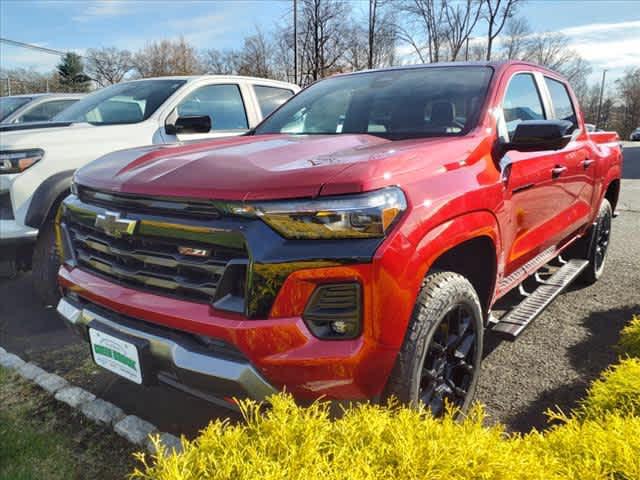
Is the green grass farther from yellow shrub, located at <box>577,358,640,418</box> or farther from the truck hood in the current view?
yellow shrub, located at <box>577,358,640,418</box>

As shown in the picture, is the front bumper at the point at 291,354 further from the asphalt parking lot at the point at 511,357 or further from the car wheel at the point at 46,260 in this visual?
the car wheel at the point at 46,260

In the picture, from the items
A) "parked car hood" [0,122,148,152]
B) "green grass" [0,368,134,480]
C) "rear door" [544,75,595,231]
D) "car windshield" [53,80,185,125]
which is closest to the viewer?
"green grass" [0,368,134,480]

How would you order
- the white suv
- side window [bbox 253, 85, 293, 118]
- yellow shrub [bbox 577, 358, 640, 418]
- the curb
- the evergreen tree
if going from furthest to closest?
the evergreen tree
side window [bbox 253, 85, 293, 118]
the white suv
the curb
yellow shrub [bbox 577, 358, 640, 418]

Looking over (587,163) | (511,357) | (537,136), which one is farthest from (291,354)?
(587,163)

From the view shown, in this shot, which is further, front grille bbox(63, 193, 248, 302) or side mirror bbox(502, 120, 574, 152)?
side mirror bbox(502, 120, 574, 152)

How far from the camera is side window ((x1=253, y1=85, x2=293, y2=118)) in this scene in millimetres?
5539

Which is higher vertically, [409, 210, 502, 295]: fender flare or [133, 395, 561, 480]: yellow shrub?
[409, 210, 502, 295]: fender flare

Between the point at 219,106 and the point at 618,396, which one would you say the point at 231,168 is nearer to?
the point at 618,396

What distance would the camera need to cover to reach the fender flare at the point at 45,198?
11.6 ft

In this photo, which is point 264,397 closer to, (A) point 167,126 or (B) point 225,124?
(A) point 167,126

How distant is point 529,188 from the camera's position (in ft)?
9.16

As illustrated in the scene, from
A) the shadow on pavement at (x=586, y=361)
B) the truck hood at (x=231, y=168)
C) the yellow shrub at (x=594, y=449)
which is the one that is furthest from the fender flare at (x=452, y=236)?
the shadow on pavement at (x=586, y=361)

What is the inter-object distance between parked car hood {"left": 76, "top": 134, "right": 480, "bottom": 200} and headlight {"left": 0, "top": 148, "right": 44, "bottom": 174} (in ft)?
4.80

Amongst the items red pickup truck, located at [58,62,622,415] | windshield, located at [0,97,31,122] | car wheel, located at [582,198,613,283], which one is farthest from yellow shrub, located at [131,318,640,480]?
windshield, located at [0,97,31,122]
